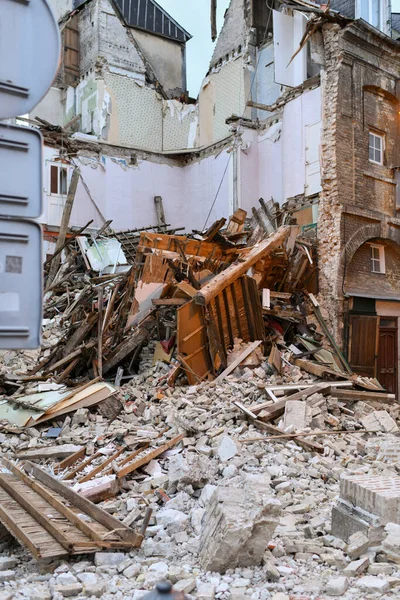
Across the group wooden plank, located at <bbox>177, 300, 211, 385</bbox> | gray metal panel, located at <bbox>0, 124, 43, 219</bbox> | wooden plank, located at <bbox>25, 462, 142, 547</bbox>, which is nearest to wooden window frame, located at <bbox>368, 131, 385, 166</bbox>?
wooden plank, located at <bbox>177, 300, 211, 385</bbox>

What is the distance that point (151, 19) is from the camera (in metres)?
24.9

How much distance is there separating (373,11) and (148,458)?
1525cm

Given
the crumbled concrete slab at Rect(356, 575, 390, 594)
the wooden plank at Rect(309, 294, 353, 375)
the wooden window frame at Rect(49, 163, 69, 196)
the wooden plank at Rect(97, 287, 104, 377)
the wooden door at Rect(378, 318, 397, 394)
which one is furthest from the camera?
the wooden window frame at Rect(49, 163, 69, 196)

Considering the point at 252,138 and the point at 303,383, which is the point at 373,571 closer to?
the point at 303,383

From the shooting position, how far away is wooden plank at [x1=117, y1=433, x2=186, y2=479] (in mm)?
6605

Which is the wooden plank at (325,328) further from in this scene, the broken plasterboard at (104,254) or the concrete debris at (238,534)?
the concrete debris at (238,534)

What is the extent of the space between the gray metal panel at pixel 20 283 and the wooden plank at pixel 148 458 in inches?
191

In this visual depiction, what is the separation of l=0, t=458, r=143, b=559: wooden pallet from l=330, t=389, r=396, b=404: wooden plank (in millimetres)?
5195

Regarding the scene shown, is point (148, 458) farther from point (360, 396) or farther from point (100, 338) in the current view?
point (100, 338)

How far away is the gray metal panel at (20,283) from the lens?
204 cm

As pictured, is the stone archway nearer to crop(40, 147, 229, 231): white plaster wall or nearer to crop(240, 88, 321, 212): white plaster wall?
crop(240, 88, 321, 212): white plaster wall

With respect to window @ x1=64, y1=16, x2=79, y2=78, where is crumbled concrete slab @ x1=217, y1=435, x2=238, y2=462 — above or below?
below

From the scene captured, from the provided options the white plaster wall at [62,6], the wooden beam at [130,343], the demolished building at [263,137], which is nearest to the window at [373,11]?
the demolished building at [263,137]

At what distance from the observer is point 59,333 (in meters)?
14.2
